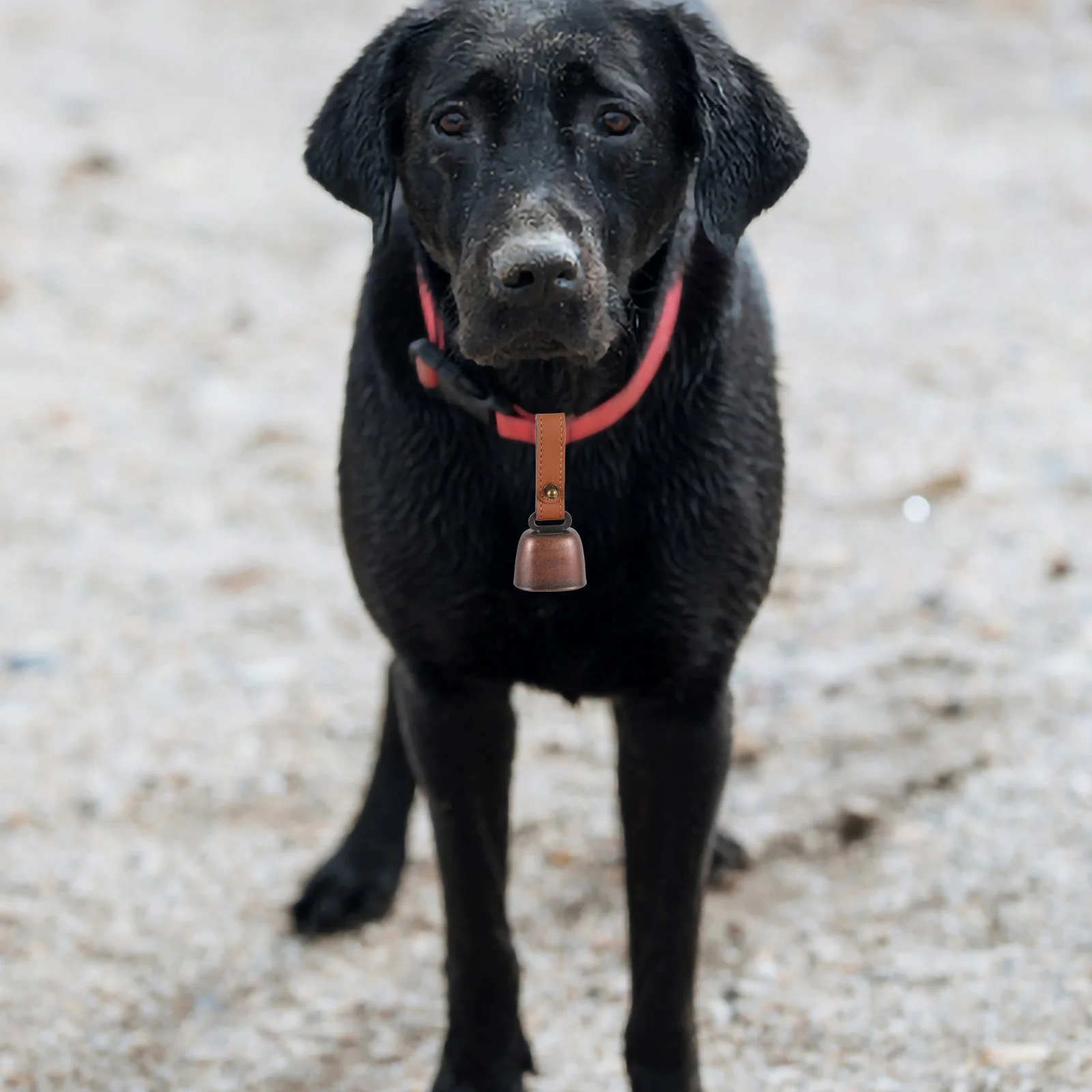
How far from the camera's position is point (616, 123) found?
6.91ft

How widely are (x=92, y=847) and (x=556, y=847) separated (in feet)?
2.91

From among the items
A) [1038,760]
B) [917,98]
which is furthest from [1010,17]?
[1038,760]

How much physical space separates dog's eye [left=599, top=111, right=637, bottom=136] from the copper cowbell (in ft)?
1.16

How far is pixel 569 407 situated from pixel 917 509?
223 centimetres

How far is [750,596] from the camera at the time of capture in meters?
2.34

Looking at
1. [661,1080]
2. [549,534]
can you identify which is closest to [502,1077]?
[661,1080]

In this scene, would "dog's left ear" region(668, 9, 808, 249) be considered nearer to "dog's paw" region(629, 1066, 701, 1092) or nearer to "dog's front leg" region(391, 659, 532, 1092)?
"dog's front leg" region(391, 659, 532, 1092)

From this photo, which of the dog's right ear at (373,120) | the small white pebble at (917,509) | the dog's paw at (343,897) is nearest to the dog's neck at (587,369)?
the dog's right ear at (373,120)

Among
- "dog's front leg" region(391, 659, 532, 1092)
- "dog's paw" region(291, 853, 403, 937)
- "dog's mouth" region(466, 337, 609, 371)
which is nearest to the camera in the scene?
"dog's mouth" region(466, 337, 609, 371)

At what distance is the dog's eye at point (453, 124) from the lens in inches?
84.0

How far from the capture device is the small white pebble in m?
4.29

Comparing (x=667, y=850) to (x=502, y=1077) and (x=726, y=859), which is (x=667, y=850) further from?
(x=726, y=859)

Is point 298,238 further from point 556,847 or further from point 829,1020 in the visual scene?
point 829,1020

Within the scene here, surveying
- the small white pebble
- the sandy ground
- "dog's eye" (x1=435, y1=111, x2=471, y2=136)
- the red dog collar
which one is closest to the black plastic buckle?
the red dog collar
